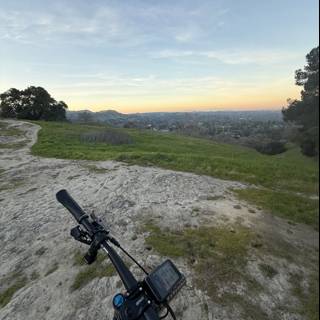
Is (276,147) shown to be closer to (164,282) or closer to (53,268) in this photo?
(164,282)

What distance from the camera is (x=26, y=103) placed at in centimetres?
5778

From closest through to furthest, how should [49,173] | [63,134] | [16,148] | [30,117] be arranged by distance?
[49,173] < [16,148] < [63,134] < [30,117]

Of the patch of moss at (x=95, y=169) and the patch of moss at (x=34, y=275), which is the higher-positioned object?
the patch of moss at (x=95, y=169)

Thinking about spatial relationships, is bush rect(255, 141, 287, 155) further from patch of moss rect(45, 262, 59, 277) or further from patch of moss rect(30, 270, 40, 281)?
patch of moss rect(30, 270, 40, 281)

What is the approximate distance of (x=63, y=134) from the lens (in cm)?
3553

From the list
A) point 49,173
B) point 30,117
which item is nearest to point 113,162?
point 49,173

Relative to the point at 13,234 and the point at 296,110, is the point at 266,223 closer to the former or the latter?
the point at 296,110

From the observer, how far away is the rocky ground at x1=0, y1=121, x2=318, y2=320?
628cm

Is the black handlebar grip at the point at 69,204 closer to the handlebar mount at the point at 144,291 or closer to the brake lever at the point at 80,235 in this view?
the brake lever at the point at 80,235

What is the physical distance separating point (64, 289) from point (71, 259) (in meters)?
1.19

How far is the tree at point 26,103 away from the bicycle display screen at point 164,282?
61630 mm

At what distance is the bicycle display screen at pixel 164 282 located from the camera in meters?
2.69

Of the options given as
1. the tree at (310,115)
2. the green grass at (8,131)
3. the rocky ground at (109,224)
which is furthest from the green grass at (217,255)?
the green grass at (8,131)

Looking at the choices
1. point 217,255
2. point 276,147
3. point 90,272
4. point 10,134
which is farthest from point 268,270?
point 10,134
